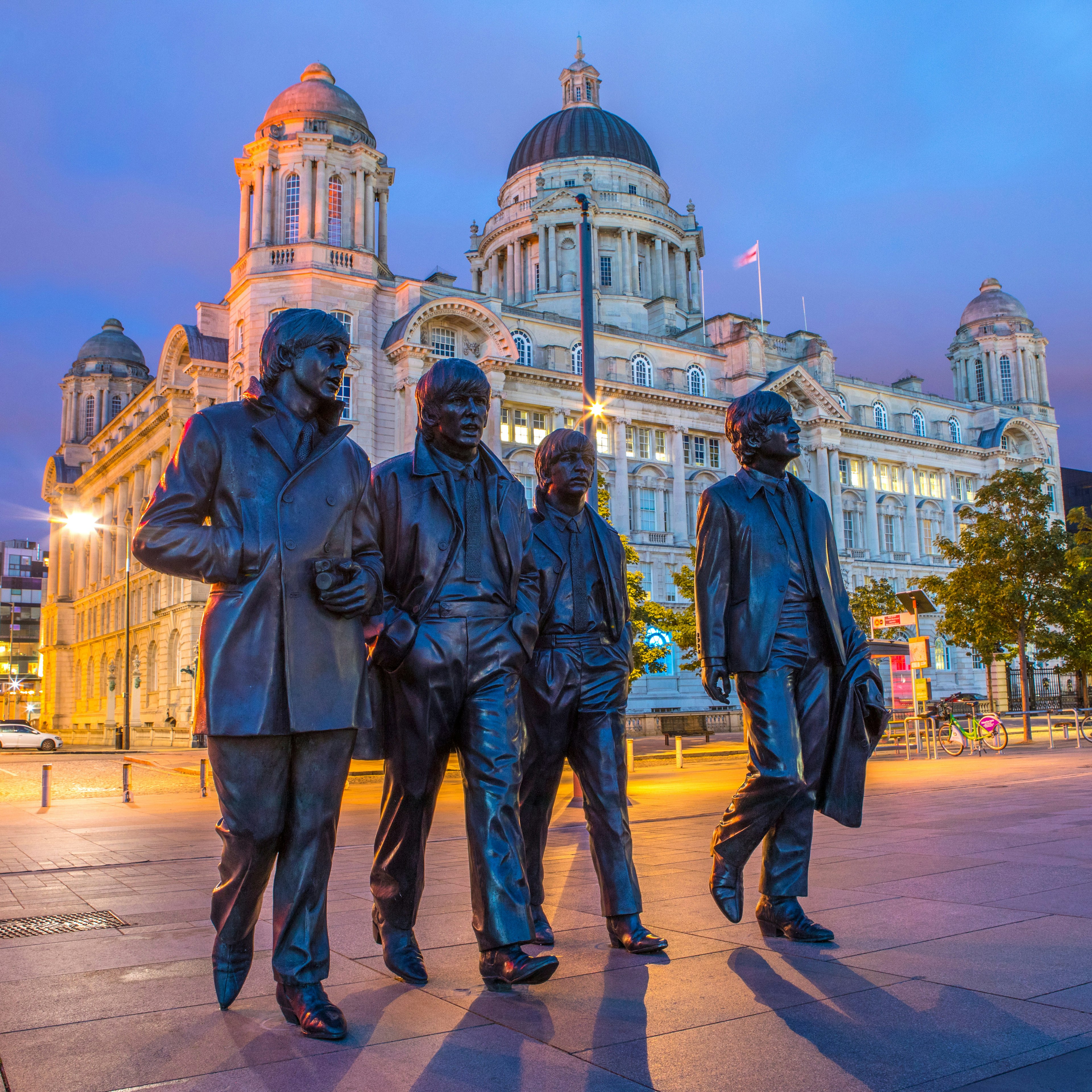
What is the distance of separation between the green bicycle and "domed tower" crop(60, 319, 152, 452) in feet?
226

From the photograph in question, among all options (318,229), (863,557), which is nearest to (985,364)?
(863,557)

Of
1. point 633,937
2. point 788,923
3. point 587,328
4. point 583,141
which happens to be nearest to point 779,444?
point 788,923

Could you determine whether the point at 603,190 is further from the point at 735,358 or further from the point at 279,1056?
the point at 279,1056

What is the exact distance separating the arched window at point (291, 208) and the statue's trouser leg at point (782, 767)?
4487cm

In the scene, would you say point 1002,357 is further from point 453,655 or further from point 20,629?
point 20,629

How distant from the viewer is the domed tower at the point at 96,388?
80.6 metres

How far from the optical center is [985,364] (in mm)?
75375

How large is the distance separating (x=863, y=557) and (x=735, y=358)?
14.4 metres

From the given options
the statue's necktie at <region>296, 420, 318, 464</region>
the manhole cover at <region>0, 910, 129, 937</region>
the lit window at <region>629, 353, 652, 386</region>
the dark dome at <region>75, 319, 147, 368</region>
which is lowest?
the manhole cover at <region>0, 910, 129, 937</region>

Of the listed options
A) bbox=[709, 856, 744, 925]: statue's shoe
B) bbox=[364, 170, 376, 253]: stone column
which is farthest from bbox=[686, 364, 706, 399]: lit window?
bbox=[709, 856, 744, 925]: statue's shoe

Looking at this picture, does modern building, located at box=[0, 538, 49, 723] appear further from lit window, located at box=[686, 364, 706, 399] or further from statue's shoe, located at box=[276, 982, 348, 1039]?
statue's shoe, located at box=[276, 982, 348, 1039]


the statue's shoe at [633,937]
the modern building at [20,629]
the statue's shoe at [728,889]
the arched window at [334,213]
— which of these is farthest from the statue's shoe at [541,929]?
the modern building at [20,629]

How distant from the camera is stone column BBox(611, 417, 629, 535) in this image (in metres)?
55.1

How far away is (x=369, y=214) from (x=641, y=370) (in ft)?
57.9
